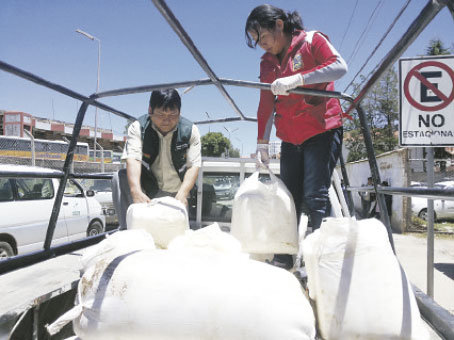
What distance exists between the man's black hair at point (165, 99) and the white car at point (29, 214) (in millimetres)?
2940

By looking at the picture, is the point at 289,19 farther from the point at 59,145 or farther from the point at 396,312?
the point at 59,145

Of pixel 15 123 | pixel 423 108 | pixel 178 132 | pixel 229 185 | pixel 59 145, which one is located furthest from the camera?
pixel 15 123

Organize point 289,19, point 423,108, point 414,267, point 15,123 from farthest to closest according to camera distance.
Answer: point 15,123
point 414,267
point 423,108
point 289,19

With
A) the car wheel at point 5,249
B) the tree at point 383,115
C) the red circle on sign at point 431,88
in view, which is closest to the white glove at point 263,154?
the red circle on sign at point 431,88

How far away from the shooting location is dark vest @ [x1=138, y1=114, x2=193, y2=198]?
2.29 m

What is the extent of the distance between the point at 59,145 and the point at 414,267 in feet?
53.6

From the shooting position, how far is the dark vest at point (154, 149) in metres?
2.29

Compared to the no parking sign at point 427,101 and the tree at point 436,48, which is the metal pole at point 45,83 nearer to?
the no parking sign at point 427,101

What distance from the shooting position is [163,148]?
2348 millimetres

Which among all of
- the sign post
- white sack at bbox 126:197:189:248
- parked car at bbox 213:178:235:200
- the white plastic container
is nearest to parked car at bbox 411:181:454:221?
the sign post

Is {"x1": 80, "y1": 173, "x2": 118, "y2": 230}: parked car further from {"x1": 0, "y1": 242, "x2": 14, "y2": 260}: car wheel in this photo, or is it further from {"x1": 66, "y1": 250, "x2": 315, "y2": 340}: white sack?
{"x1": 66, "y1": 250, "x2": 315, "y2": 340}: white sack

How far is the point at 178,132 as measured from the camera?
2332 mm

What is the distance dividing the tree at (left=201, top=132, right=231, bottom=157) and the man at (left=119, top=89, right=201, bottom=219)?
38894 millimetres

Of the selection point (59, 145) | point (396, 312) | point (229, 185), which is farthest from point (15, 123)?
point (396, 312)
